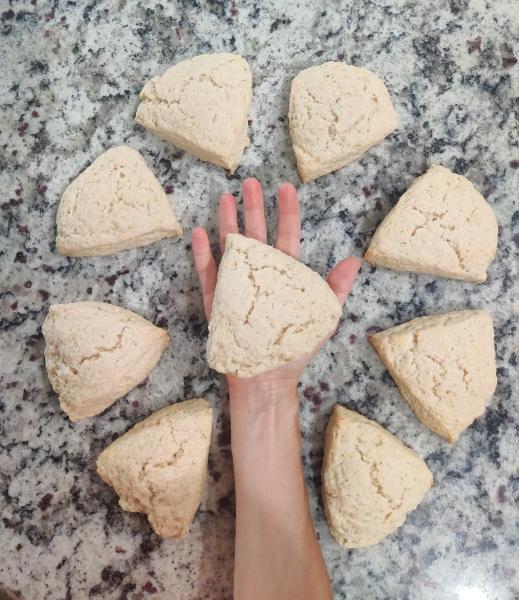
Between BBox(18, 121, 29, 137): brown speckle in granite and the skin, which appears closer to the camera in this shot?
the skin

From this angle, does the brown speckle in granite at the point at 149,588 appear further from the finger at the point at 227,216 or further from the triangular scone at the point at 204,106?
the triangular scone at the point at 204,106

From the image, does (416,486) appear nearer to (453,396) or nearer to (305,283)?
(453,396)

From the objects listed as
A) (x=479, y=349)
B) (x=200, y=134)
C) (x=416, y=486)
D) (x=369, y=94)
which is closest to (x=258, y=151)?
(x=200, y=134)

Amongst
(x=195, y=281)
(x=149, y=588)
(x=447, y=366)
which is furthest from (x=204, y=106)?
(x=149, y=588)

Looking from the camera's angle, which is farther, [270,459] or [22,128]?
[22,128]

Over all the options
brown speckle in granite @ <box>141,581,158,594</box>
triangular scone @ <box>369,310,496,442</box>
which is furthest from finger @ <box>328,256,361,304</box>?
brown speckle in granite @ <box>141,581,158,594</box>

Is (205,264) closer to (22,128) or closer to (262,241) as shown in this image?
(262,241)

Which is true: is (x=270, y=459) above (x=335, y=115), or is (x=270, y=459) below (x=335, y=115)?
below

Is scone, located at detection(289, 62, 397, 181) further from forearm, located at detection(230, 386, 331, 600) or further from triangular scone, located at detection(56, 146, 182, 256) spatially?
forearm, located at detection(230, 386, 331, 600)
